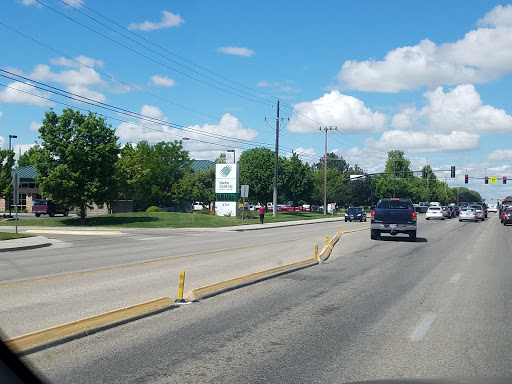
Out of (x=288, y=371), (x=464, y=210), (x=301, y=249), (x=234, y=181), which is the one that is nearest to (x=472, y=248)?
(x=301, y=249)

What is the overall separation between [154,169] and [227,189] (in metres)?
17.5

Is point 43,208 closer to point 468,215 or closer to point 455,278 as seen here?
point 468,215

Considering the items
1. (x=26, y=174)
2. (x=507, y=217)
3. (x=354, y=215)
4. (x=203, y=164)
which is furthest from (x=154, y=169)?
(x=203, y=164)

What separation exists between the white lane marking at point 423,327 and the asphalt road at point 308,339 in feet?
0.06

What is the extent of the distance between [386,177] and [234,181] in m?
87.9

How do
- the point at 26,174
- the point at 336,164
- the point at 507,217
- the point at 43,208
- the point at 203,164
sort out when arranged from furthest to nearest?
the point at 336,164, the point at 203,164, the point at 26,174, the point at 43,208, the point at 507,217

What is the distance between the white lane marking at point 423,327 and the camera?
7.28 m

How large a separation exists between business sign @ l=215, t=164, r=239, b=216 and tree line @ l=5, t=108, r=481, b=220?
30.1 ft

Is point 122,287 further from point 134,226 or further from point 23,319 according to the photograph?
point 134,226

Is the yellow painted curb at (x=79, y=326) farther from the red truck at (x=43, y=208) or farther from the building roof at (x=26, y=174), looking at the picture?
the building roof at (x=26, y=174)

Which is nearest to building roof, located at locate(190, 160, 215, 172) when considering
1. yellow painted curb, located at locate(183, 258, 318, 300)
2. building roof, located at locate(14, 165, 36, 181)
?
building roof, located at locate(14, 165, 36, 181)

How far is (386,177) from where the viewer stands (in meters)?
135

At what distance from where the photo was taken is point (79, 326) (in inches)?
285

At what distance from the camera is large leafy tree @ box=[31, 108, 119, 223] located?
3822 centimetres
